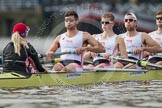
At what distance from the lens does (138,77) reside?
2073 centimetres

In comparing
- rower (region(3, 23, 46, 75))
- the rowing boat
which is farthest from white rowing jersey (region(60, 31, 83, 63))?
rower (region(3, 23, 46, 75))

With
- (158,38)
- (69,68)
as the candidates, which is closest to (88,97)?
(69,68)

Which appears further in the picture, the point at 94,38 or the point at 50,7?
the point at 50,7

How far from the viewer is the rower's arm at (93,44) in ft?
65.7

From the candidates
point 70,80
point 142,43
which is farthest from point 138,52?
point 70,80

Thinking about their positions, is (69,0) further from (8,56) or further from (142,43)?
(8,56)

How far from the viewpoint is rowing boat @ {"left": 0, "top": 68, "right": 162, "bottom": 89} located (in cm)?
1770

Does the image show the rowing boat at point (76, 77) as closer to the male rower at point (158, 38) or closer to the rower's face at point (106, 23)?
the male rower at point (158, 38)

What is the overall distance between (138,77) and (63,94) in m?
4.32

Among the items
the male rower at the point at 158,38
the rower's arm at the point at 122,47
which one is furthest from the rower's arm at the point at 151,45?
the rower's arm at the point at 122,47

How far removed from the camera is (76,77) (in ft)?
63.3

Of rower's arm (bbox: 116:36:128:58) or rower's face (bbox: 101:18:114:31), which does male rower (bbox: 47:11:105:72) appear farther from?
rower's face (bbox: 101:18:114:31)

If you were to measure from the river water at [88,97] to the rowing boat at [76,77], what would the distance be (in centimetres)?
25

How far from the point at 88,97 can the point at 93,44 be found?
156 inches
